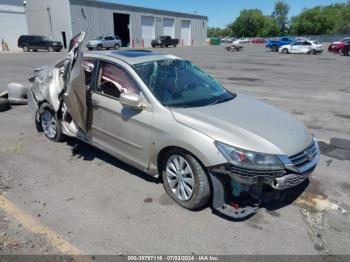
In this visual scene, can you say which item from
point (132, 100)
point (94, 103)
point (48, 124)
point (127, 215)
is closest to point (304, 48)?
point (48, 124)

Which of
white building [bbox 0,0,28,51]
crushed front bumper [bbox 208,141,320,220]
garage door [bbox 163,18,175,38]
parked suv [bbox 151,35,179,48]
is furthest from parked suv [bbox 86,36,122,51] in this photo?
crushed front bumper [bbox 208,141,320,220]

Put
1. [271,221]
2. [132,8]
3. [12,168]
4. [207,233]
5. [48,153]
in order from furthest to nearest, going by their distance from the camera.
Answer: [132,8], [48,153], [12,168], [271,221], [207,233]

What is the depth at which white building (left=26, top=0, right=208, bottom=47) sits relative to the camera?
42.0m

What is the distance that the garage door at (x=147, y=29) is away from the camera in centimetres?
5362

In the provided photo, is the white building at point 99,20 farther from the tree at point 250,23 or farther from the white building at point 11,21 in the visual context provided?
the tree at point 250,23

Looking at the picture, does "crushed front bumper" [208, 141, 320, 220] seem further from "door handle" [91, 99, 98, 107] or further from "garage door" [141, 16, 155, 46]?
"garage door" [141, 16, 155, 46]

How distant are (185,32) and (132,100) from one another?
65.1 m

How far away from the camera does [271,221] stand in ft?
10.8

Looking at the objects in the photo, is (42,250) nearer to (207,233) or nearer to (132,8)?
(207,233)

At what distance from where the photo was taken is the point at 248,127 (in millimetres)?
3309

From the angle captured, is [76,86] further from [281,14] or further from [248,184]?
[281,14]

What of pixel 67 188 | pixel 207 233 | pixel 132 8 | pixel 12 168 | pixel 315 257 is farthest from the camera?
pixel 132 8

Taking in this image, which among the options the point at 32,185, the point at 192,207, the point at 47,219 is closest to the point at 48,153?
the point at 32,185

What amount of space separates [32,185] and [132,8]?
5170 centimetres
